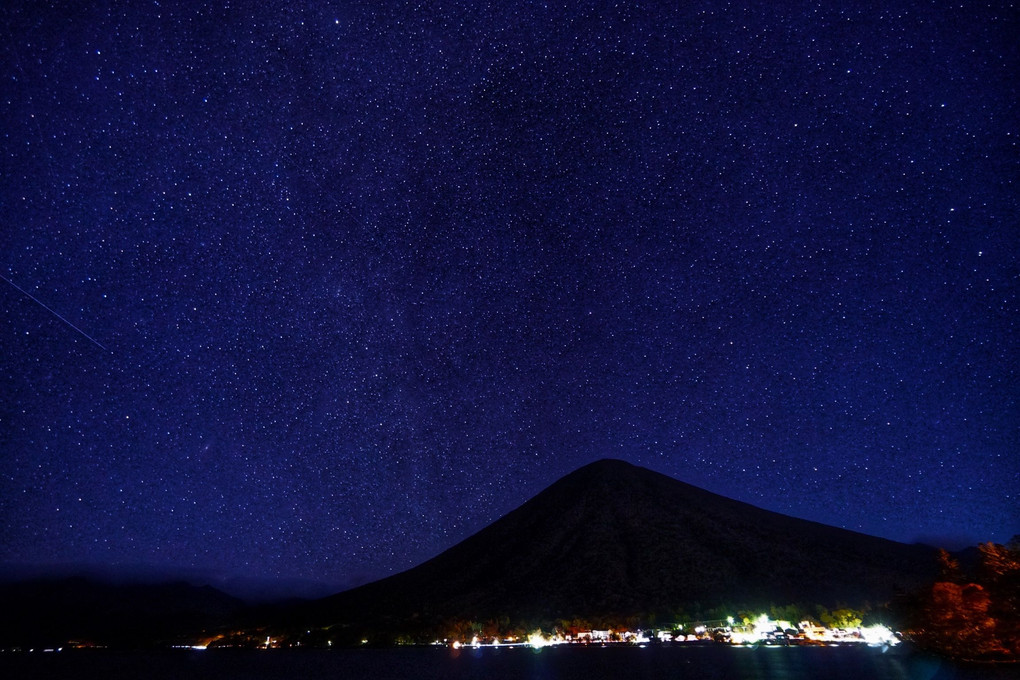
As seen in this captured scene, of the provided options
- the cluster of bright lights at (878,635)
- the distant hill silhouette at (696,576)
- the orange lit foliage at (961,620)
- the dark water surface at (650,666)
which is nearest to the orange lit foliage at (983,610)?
the orange lit foliage at (961,620)

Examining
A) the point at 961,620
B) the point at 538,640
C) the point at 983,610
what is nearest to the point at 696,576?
the point at 538,640

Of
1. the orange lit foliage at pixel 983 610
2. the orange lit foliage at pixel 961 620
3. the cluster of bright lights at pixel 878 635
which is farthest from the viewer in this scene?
the cluster of bright lights at pixel 878 635

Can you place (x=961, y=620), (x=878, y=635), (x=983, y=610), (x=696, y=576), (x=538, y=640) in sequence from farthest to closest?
1. (x=696, y=576)
2. (x=538, y=640)
3. (x=878, y=635)
4. (x=961, y=620)
5. (x=983, y=610)

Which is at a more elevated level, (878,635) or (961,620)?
(961,620)

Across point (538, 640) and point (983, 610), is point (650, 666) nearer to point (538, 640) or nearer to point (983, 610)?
point (983, 610)

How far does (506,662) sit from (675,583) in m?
78.0

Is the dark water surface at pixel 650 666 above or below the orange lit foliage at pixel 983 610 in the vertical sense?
below

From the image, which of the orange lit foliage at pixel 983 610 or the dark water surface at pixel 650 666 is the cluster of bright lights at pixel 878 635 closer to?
the dark water surface at pixel 650 666

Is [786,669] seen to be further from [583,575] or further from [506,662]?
[583,575]

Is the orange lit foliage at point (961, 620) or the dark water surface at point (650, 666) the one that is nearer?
the orange lit foliage at point (961, 620)

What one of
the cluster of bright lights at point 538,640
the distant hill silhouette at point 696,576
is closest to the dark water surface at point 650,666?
the cluster of bright lights at point 538,640

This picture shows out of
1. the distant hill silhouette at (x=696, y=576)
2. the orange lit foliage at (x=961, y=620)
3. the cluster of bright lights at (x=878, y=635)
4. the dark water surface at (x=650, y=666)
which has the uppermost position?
the distant hill silhouette at (x=696, y=576)

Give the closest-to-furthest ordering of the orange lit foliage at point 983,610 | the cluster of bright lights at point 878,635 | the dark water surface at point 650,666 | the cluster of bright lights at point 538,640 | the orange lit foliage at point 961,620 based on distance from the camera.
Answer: the orange lit foliage at point 983,610, the orange lit foliage at point 961,620, the dark water surface at point 650,666, the cluster of bright lights at point 878,635, the cluster of bright lights at point 538,640

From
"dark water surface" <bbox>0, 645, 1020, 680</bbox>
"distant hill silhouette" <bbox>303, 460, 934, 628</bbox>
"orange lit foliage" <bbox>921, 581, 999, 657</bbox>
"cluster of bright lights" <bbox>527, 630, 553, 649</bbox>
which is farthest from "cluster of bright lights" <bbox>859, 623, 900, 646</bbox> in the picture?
"cluster of bright lights" <bbox>527, 630, 553, 649</bbox>
